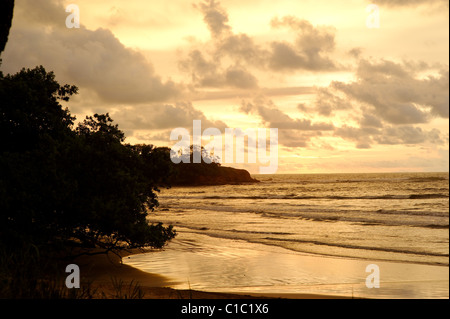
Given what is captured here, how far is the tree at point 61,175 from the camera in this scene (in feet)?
37.1

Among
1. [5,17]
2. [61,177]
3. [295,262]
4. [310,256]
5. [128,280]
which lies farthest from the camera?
[310,256]

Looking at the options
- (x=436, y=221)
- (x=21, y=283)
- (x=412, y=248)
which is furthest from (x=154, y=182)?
(x=436, y=221)

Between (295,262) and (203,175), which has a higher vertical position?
(203,175)

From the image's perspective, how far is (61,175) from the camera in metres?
11.6

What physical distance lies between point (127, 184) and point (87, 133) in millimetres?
3202

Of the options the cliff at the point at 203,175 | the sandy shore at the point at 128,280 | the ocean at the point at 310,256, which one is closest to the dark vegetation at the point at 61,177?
the sandy shore at the point at 128,280

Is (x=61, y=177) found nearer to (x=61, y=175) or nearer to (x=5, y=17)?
(x=61, y=175)

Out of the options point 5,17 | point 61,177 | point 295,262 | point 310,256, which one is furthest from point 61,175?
point 310,256

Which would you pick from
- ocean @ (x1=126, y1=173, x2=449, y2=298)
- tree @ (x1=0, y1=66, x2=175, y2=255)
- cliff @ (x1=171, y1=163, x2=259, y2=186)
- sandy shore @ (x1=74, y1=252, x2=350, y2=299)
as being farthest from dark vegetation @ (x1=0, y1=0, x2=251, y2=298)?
cliff @ (x1=171, y1=163, x2=259, y2=186)

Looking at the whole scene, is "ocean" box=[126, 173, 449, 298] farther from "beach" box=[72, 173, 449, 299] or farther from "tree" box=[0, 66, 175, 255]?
"tree" box=[0, 66, 175, 255]

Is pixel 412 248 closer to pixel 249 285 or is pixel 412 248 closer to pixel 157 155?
pixel 249 285

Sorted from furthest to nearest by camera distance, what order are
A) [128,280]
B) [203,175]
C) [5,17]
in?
[203,175]
[128,280]
[5,17]

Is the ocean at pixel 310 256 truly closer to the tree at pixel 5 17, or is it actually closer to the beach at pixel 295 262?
the beach at pixel 295 262
